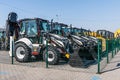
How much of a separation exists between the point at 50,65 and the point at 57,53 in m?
0.75

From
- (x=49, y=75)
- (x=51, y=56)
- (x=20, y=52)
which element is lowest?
(x=49, y=75)

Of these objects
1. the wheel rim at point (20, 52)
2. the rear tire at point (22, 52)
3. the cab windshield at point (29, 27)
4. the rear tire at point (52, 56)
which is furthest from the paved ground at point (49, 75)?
the cab windshield at point (29, 27)

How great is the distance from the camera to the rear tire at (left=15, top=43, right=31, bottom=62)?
12.7 metres

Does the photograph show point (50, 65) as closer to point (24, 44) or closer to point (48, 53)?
point (48, 53)

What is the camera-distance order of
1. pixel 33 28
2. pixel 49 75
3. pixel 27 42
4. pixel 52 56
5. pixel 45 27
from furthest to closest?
pixel 45 27, pixel 33 28, pixel 27 42, pixel 52 56, pixel 49 75

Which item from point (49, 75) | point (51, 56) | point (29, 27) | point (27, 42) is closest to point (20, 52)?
point (27, 42)

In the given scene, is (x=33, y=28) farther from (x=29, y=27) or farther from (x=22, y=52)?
(x=22, y=52)

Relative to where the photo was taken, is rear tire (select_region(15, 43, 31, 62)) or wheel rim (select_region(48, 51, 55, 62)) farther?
rear tire (select_region(15, 43, 31, 62))

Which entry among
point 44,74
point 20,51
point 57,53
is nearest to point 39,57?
point 20,51

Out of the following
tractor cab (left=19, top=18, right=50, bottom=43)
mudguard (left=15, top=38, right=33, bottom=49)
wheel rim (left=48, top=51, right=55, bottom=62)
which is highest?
tractor cab (left=19, top=18, right=50, bottom=43)

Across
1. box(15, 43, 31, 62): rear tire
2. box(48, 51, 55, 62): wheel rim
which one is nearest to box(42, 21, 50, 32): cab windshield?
box(15, 43, 31, 62): rear tire

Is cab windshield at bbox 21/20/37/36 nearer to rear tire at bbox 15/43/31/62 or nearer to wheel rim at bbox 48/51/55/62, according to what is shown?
rear tire at bbox 15/43/31/62

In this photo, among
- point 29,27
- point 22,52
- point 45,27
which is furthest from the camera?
point 45,27

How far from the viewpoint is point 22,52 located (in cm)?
1312
